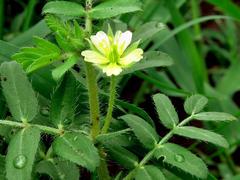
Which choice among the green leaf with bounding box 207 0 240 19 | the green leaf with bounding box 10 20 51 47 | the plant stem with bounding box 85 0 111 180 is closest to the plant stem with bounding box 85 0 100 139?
the plant stem with bounding box 85 0 111 180

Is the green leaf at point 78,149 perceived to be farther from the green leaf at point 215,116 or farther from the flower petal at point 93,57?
the green leaf at point 215,116

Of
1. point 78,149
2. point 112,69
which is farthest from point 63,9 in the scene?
point 78,149

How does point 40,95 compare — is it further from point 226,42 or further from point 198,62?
point 226,42

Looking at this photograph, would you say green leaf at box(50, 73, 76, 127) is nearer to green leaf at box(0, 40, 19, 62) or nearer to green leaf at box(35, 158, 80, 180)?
green leaf at box(35, 158, 80, 180)

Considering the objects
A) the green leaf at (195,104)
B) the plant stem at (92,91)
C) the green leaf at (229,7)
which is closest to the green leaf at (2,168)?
the plant stem at (92,91)

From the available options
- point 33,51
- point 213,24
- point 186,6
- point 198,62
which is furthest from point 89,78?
Result: point 213,24

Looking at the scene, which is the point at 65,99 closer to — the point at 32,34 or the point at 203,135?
the point at 203,135
